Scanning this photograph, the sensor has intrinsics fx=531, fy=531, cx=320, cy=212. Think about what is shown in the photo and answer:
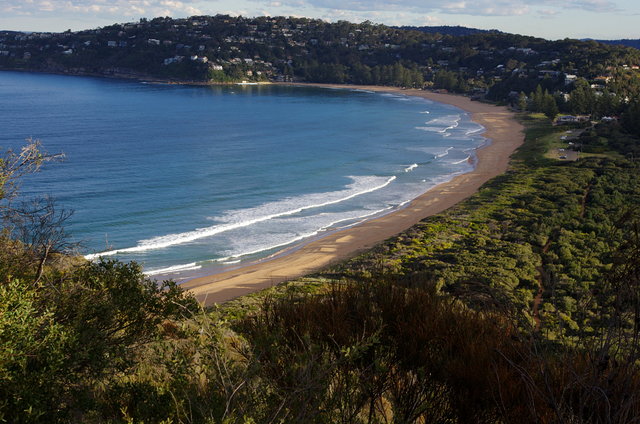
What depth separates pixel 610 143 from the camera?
50812 millimetres

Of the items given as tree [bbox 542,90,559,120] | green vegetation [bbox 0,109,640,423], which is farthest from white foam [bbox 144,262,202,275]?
tree [bbox 542,90,559,120]

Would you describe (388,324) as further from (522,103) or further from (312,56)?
(312,56)

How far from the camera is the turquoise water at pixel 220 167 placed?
2944cm

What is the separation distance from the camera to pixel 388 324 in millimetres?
7195

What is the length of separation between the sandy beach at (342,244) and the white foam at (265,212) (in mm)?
4741

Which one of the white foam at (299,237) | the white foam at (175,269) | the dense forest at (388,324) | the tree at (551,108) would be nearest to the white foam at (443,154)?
the dense forest at (388,324)

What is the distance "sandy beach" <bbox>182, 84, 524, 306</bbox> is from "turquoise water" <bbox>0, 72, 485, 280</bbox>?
1203 mm

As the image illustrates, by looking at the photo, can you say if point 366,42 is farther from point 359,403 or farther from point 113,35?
point 359,403

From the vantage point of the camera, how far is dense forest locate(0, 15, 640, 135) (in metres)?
111

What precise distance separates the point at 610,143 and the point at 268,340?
53.4 m

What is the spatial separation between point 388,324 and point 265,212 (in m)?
27.4

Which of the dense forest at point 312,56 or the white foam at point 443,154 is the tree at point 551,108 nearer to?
the dense forest at point 312,56

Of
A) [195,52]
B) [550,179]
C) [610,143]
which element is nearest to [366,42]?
[195,52]

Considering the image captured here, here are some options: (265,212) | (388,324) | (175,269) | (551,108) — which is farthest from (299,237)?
(551,108)
